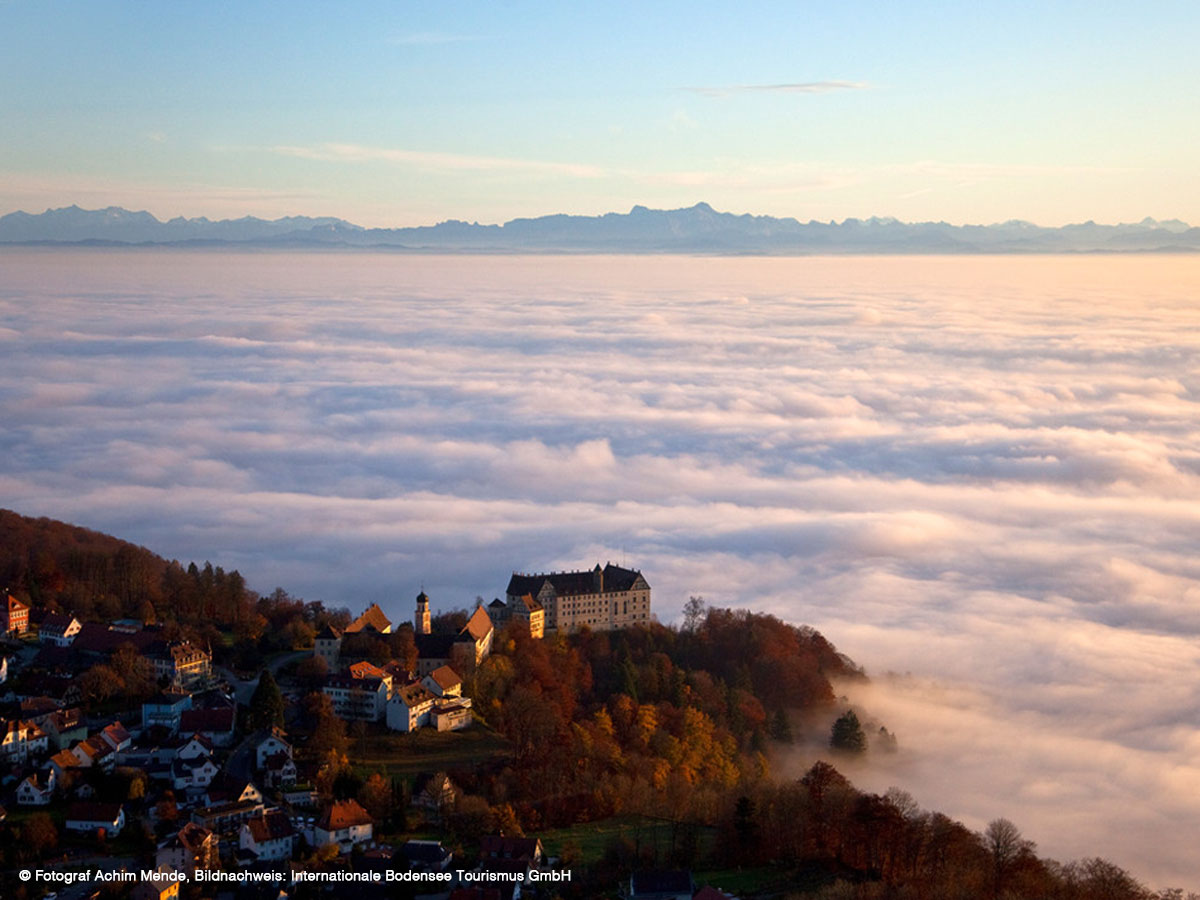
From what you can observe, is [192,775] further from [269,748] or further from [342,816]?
[342,816]

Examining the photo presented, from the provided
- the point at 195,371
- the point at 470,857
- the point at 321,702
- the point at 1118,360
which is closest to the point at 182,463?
the point at 195,371

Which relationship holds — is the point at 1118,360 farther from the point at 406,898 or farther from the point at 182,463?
the point at 406,898

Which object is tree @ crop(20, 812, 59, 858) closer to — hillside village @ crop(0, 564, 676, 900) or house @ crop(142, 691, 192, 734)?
hillside village @ crop(0, 564, 676, 900)

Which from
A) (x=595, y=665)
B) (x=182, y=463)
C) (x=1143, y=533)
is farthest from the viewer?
(x=182, y=463)

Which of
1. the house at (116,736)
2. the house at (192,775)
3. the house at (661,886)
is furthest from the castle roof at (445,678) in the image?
the house at (661,886)

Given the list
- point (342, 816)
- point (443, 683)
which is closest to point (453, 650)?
point (443, 683)

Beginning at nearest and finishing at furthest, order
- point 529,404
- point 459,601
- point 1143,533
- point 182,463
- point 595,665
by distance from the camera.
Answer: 1. point 595,665
2. point 459,601
3. point 1143,533
4. point 182,463
5. point 529,404
